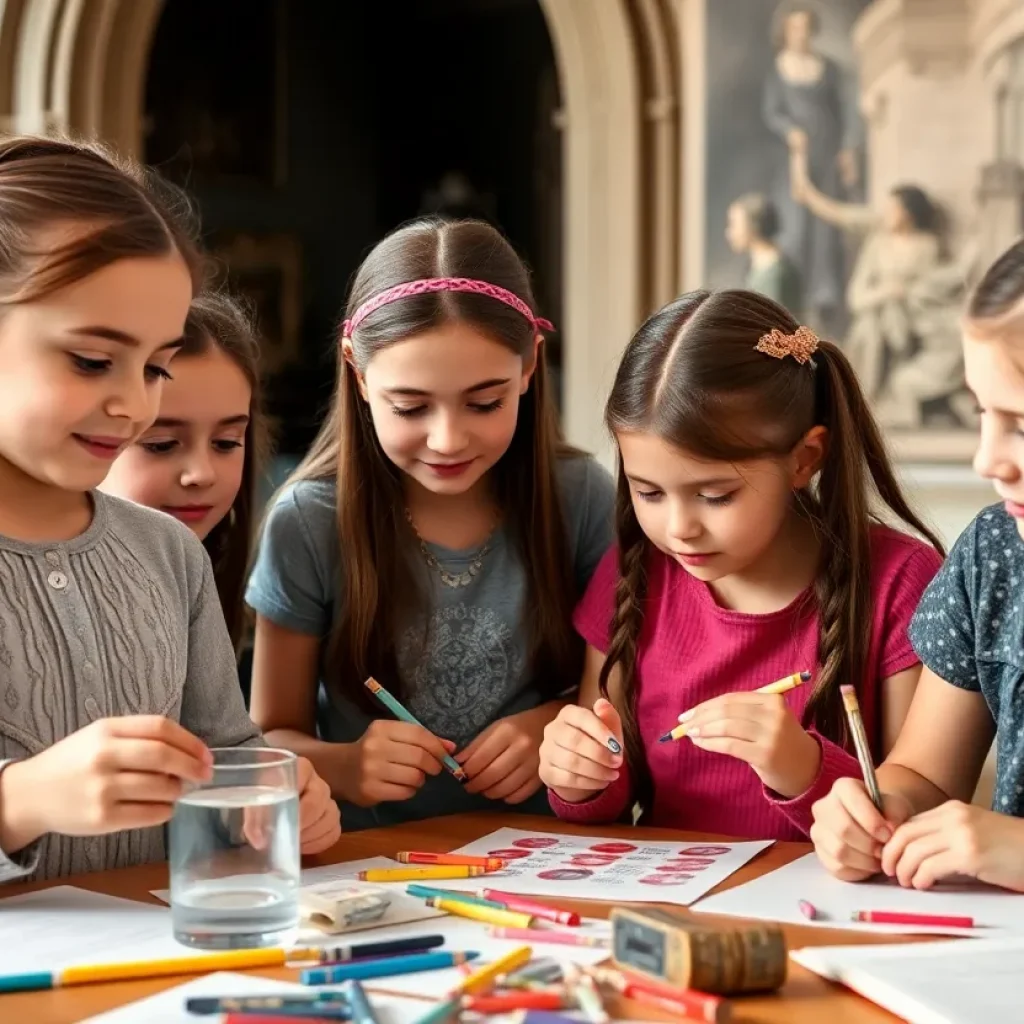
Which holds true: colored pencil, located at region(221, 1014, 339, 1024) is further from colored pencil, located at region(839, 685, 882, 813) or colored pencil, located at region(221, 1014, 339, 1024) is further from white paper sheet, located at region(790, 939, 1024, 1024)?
colored pencil, located at region(839, 685, 882, 813)

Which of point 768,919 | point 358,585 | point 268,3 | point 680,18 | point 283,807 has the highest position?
point 268,3

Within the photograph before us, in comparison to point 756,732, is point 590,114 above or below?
above

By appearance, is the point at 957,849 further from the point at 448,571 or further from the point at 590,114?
the point at 590,114

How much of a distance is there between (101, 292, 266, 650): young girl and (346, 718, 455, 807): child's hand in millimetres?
418

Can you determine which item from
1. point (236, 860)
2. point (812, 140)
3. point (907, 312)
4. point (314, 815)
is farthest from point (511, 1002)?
point (812, 140)

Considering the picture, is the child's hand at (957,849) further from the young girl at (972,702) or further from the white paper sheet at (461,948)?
the white paper sheet at (461,948)

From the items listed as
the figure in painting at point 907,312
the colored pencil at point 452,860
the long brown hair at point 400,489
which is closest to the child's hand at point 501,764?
the long brown hair at point 400,489

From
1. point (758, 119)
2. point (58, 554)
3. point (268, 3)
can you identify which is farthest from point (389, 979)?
point (268, 3)

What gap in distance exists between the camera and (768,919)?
1.21m

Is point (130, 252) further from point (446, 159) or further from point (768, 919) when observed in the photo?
point (446, 159)

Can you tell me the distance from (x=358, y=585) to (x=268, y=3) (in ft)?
21.6

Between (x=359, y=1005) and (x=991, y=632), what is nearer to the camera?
(x=359, y=1005)

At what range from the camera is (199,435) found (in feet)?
6.33

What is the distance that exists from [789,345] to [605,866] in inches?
27.1
